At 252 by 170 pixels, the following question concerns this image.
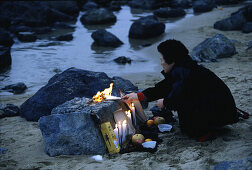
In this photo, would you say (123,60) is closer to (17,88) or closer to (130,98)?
(17,88)

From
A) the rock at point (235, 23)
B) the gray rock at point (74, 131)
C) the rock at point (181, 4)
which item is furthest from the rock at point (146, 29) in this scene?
the rock at point (181, 4)

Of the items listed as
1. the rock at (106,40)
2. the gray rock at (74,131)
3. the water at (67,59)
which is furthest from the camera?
the rock at (106,40)

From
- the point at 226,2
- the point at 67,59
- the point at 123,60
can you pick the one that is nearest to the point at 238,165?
the point at 123,60

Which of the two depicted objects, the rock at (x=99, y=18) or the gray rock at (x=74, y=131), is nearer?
the gray rock at (x=74, y=131)

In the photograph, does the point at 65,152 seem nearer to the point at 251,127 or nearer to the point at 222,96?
the point at 222,96

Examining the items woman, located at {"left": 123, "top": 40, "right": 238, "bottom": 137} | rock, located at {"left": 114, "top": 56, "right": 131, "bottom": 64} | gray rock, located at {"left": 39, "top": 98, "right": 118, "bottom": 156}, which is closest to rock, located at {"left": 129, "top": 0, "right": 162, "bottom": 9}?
rock, located at {"left": 114, "top": 56, "right": 131, "bottom": 64}

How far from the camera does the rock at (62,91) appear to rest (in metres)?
6.01

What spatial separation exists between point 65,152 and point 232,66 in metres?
6.14

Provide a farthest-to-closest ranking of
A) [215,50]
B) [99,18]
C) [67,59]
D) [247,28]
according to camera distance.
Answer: [99,18] → [247,28] → [67,59] → [215,50]

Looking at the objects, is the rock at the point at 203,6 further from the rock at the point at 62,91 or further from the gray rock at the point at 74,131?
the gray rock at the point at 74,131

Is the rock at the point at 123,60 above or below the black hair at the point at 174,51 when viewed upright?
below

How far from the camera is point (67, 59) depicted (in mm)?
12273

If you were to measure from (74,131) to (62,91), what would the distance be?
7.08 ft

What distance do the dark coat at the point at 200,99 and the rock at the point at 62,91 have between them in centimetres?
221
